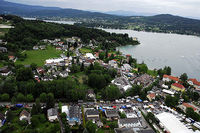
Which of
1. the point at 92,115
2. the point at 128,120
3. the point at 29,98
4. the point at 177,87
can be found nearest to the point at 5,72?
the point at 29,98

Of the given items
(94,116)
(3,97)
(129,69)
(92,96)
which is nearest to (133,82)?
(129,69)

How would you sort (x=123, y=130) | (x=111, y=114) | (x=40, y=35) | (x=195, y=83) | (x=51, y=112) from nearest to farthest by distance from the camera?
(x=123, y=130), (x=51, y=112), (x=111, y=114), (x=195, y=83), (x=40, y=35)

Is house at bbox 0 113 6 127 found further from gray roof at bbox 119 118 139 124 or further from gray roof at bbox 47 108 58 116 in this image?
gray roof at bbox 119 118 139 124

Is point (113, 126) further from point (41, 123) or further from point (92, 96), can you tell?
point (41, 123)

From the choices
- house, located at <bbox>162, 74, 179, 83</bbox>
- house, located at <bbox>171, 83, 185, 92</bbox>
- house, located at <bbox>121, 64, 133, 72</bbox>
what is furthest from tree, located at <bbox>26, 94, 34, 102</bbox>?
house, located at <bbox>162, 74, 179, 83</bbox>

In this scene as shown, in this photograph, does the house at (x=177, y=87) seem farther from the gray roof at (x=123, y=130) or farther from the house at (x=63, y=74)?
the house at (x=63, y=74)

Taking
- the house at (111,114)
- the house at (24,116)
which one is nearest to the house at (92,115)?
the house at (111,114)

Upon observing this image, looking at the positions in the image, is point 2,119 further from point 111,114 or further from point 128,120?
point 128,120

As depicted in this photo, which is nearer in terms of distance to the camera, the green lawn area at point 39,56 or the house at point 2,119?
the house at point 2,119
